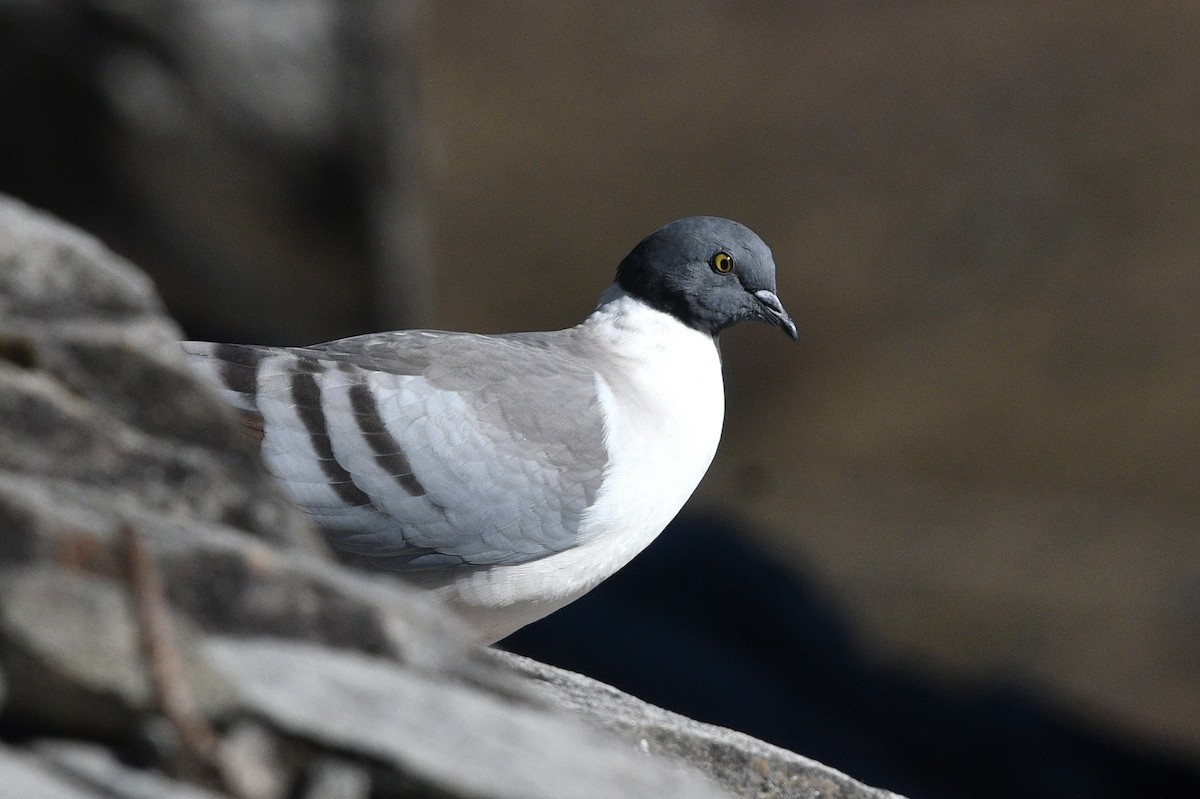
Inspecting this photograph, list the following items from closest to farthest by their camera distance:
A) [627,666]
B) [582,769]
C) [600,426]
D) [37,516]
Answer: [37,516] → [582,769] → [600,426] → [627,666]

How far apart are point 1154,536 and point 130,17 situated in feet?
23.9

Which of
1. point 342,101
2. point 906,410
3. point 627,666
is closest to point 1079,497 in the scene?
point 906,410

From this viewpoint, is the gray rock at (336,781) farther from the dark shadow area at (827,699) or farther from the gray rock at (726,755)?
the dark shadow area at (827,699)

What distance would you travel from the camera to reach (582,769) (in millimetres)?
1913

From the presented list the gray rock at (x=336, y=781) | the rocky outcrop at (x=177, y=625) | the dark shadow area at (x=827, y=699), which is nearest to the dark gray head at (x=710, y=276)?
the rocky outcrop at (x=177, y=625)

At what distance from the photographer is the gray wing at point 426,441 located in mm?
3326

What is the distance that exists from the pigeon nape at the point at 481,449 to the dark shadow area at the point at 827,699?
14.1ft

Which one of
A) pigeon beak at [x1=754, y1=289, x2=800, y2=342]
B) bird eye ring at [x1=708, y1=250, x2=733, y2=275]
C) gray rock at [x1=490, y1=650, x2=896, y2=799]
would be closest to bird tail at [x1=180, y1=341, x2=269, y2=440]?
gray rock at [x1=490, y1=650, x2=896, y2=799]

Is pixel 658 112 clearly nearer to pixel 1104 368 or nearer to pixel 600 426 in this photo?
pixel 1104 368

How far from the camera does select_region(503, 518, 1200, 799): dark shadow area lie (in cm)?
816

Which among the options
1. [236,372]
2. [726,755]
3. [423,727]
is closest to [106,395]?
[423,727]

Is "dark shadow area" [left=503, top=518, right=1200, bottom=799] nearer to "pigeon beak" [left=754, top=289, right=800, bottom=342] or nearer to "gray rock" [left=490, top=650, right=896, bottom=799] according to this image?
"pigeon beak" [left=754, top=289, right=800, bottom=342]

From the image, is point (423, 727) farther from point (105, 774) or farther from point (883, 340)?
point (883, 340)

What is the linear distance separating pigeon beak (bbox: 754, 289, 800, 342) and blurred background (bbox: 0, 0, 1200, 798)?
14.1 ft
